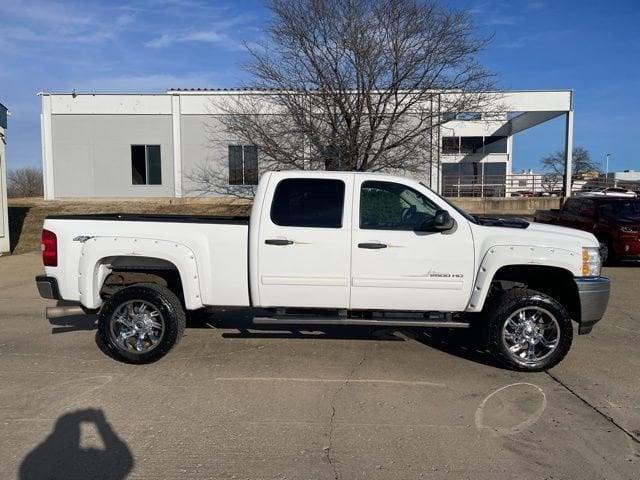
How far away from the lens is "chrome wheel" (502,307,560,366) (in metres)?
5.57

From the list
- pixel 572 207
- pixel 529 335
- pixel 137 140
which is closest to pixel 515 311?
pixel 529 335

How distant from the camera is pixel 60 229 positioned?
5695 millimetres

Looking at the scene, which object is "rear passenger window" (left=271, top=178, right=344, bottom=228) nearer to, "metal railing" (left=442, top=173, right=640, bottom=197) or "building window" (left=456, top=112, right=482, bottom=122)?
"building window" (left=456, top=112, right=482, bottom=122)

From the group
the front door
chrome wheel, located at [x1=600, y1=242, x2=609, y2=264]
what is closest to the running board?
the front door

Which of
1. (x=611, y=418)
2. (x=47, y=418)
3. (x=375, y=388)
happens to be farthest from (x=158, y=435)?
(x=611, y=418)

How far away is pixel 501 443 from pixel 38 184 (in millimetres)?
64355

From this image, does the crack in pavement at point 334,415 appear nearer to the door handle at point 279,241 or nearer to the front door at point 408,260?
the front door at point 408,260

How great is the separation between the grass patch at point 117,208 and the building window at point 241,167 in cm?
96

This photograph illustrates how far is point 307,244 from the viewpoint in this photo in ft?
18.2

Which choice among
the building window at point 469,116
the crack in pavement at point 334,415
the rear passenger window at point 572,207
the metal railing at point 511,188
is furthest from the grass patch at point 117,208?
the crack in pavement at point 334,415

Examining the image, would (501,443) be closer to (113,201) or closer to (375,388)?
(375,388)

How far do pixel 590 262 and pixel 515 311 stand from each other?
0.91 meters

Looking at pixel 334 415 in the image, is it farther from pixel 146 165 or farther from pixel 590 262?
pixel 146 165

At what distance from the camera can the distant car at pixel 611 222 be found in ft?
42.7
